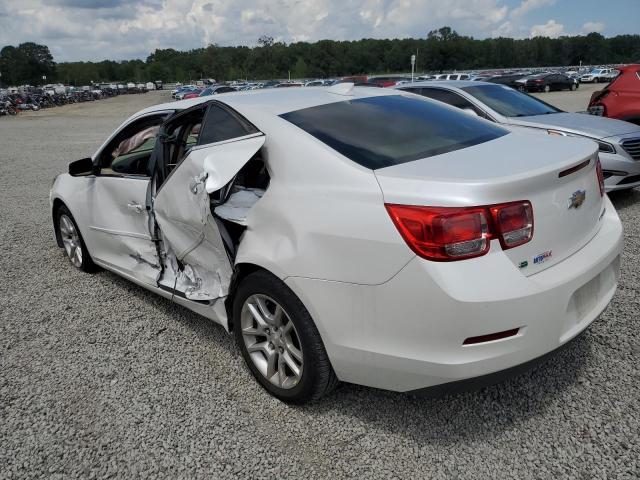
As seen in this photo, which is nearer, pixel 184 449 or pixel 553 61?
pixel 184 449

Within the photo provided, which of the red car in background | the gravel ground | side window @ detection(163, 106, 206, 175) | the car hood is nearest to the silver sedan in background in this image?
the car hood

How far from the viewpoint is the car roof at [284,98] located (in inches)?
Result: 119

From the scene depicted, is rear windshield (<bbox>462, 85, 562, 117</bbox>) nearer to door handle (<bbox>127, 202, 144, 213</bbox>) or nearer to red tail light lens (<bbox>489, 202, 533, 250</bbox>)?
door handle (<bbox>127, 202, 144, 213</bbox>)

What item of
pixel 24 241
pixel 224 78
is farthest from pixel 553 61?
pixel 24 241

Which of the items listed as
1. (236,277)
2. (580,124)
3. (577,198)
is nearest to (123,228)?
(236,277)

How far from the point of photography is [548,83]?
121 feet

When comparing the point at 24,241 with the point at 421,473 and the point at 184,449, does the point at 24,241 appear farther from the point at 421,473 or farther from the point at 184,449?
the point at 421,473

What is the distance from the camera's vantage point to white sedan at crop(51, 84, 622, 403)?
6.81ft

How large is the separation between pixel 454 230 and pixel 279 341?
1.12 metres

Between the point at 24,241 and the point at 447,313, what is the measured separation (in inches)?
228

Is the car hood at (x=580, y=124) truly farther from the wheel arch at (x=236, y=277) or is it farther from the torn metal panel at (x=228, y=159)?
the wheel arch at (x=236, y=277)

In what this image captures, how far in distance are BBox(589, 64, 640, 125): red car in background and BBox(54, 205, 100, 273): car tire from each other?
7699mm

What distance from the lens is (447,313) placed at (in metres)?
A: 2.03

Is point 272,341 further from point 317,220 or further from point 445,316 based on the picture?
point 445,316
